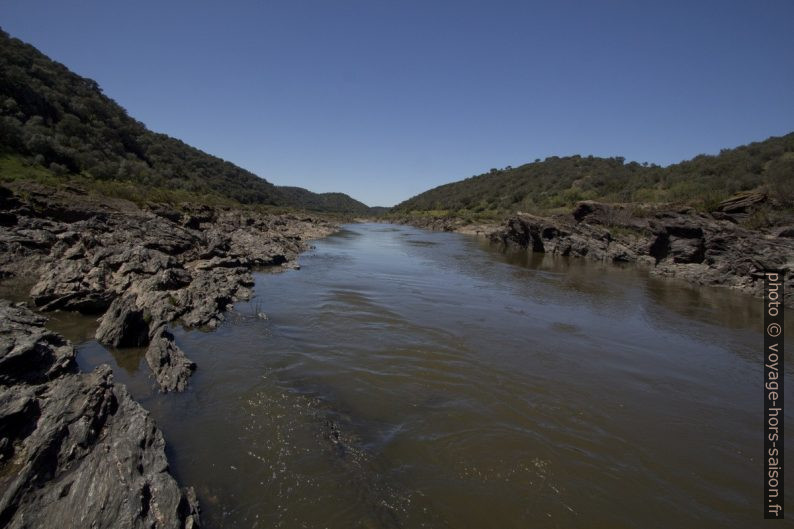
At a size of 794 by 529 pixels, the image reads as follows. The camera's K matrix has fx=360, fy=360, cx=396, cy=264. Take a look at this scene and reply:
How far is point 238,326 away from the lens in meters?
10.3

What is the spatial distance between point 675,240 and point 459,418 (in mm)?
27724

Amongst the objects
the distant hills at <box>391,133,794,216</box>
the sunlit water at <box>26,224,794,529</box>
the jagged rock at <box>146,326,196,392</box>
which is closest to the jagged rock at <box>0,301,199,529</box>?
the sunlit water at <box>26,224,794,529</box>

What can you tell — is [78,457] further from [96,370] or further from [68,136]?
[68,136]

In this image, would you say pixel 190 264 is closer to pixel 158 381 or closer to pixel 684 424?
pixel 158 381

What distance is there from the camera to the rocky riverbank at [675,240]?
19516mm

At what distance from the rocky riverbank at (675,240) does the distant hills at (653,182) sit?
12.6 feet

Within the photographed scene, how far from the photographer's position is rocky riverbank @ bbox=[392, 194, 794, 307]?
768 inches

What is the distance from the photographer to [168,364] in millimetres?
7195

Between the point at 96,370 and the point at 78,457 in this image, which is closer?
the point at 78,457

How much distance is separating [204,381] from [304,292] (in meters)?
8.31

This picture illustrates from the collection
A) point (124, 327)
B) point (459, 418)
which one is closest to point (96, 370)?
point (124, 327)

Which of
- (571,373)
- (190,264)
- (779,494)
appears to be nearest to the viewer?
(779,494)

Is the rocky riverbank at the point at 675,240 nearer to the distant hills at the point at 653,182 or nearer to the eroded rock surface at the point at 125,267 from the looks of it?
the distant hills at the point at 653,182

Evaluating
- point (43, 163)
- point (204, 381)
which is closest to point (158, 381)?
point (204, 381)
